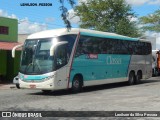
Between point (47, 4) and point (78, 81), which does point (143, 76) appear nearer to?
point (78, 81)

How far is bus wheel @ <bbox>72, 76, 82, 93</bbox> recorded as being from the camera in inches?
826

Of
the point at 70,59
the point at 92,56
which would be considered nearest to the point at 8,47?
the point at 92,56

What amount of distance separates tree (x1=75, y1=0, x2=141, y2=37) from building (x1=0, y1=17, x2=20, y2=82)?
14.6 meters

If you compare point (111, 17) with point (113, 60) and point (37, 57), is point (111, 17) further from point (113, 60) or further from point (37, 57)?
→ point (37, 57)

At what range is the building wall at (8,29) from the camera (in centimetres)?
3306

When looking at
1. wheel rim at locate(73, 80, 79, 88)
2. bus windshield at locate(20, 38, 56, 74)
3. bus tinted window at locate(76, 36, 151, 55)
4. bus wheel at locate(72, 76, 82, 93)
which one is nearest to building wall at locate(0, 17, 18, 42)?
bus tinted window at locate(76, 36, 151, 55)

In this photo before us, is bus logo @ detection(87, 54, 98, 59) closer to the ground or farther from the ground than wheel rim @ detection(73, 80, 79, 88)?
farther from the ground

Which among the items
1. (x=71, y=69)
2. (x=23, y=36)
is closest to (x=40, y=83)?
(x=71, y=69)

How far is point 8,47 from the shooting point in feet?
99.0

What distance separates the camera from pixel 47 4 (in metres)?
8.75

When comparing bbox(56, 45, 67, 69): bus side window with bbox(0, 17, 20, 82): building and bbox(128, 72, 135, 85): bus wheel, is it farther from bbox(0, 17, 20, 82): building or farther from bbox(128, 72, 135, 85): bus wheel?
bbox(0, 17, 20, 82): building

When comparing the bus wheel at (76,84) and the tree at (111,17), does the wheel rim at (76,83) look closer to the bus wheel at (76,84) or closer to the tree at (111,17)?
the bus wheel at (76,84)

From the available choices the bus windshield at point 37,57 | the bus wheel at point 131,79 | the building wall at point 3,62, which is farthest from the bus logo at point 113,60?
Answer: the building wall at point 3,62

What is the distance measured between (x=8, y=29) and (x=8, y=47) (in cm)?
386
